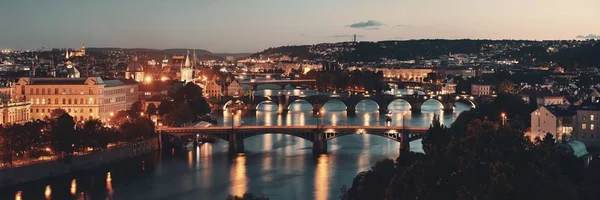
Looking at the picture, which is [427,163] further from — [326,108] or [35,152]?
[326,108]

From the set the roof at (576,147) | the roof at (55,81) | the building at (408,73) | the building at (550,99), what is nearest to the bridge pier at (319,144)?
the roof at (576,147)

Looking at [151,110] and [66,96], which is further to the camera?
[151,110]

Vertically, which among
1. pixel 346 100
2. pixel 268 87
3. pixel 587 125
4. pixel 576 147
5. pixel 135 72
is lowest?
pixel 576 147

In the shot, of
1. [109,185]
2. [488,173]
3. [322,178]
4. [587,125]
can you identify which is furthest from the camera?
[587,125]

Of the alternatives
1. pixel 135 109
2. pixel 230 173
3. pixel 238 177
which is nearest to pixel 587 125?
pixel 238 177

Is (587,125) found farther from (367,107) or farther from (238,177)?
(367,107)

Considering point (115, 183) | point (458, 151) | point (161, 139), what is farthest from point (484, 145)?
point (161, 139)

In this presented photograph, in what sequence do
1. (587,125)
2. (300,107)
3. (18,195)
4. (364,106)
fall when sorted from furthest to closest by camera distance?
(364,106), (300,107), (587,125), (18,195)
